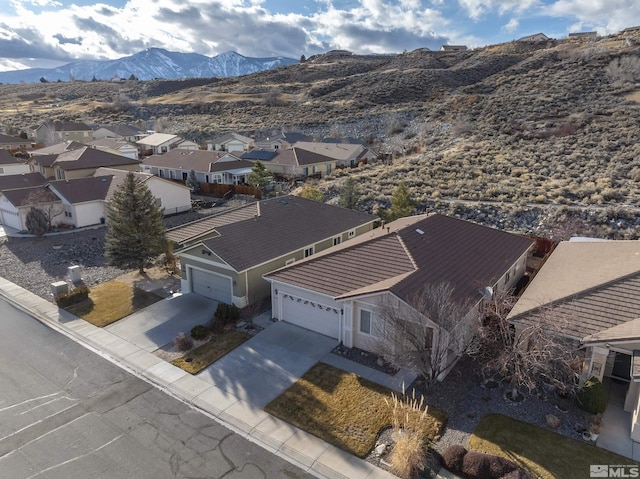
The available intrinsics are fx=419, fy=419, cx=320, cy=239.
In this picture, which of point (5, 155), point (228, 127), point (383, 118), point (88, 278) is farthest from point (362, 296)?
point (228, 127)

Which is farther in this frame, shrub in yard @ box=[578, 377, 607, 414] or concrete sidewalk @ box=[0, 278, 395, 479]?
shrub in yard @ box=[578, 377, 607, 414]

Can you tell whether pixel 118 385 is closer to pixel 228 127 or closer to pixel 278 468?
pixel 278 468

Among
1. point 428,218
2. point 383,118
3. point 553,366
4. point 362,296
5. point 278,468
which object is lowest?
point 278,468

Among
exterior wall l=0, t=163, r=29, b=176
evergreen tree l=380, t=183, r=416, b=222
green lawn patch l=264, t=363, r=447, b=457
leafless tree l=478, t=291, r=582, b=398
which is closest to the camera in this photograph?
green lawn patch l=264, t=363, r=447, b=457

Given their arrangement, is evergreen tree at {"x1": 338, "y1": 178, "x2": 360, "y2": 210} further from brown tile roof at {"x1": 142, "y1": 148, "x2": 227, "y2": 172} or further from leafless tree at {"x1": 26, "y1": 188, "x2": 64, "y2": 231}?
leafless tree at {"x1": 26, "y1": 188, "x2": 64, "y2": 231}

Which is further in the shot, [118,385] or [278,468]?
[118,385]

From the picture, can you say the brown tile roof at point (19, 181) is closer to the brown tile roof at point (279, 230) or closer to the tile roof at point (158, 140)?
the brown tile roof at point (279, 230)

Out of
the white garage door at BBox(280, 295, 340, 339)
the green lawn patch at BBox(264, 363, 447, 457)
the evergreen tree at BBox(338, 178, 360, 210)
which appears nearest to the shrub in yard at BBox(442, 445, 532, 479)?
the green lawn patch at BBox(264, 363, 447, 457)

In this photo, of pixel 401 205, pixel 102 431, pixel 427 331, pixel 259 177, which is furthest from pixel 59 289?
pixel 259 177
